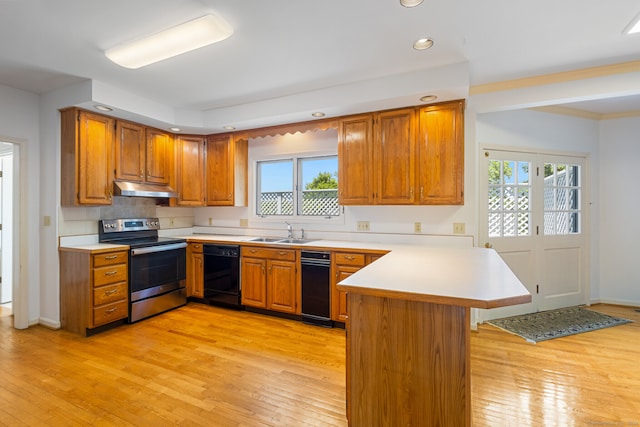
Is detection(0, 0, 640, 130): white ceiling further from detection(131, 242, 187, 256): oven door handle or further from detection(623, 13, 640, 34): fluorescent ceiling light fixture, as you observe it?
detection(131, 242, 187, 256): oven door handle

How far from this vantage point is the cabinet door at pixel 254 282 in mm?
3617

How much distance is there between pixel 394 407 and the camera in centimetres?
150

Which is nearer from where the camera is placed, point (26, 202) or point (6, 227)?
point (26, 202)

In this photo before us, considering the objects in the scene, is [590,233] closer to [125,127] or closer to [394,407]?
[394,407]

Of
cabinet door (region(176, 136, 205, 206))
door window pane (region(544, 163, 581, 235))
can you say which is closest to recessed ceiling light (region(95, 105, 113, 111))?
cabinet door (region(176, 136, 205, 206))

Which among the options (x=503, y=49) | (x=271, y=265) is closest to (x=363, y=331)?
(x=271, y=265)

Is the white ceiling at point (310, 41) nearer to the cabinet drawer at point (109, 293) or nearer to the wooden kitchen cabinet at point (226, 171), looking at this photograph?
the wooden kitchen cabinet at point (226, 171)

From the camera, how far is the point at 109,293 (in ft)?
10.3

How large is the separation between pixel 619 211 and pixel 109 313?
21.5 ft

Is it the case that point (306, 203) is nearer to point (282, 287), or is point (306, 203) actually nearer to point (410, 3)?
point (282, 287)

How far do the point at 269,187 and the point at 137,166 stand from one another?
5.68 ft

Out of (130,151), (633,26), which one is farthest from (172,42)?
(633,26)

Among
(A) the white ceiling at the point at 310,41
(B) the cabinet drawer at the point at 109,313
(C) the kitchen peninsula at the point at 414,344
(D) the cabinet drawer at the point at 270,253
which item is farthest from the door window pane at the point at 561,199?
(B) the cabinet drawer at the point at 109,313

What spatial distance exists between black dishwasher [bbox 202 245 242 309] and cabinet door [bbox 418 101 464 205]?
2.43 meters
